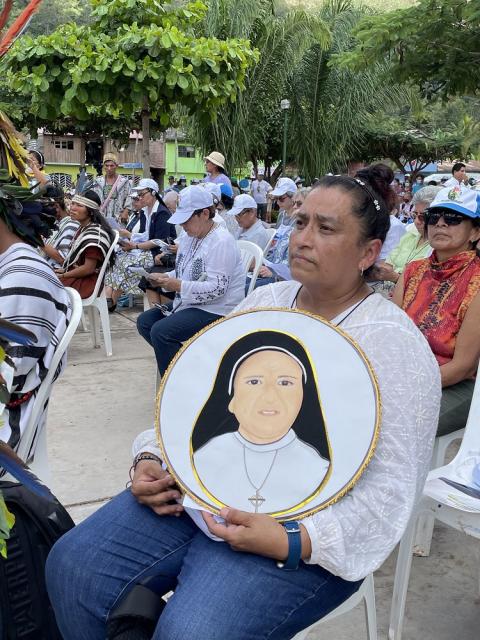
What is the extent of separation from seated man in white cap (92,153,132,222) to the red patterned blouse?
21.9ft

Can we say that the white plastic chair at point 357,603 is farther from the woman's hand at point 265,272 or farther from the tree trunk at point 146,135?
the tree trunk at point 146,135

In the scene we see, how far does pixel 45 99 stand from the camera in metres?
6.80

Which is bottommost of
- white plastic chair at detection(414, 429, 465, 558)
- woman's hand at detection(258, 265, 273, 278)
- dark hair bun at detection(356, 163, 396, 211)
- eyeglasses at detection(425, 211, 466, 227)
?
white plastic chair at detection(414, 429, 465, 558)

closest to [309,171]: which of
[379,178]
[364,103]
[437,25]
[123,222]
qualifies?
[364,103]

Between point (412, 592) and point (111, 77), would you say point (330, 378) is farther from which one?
point (111, 77)

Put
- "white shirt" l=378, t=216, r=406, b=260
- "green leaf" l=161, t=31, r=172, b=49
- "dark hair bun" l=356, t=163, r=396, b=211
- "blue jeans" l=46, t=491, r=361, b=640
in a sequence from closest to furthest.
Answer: "blue jeans" l=46, t=491, r=361, b=640 < "dark hair bun" l=356, t=163, r=396, b=211 < "white shirt" l=378, t=216, r=406, b=260 < "green leaf" l=161, t=31, r=172, b=49

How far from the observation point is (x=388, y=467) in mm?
1611

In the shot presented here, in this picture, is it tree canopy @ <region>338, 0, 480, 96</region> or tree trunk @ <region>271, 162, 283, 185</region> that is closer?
tree canopy @ <region>338, 0, 480, 96</region>

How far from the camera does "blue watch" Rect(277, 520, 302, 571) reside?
1.53 meters

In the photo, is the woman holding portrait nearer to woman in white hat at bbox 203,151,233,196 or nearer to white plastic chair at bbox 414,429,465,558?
white plastic chair at bbox 414,429,465,558

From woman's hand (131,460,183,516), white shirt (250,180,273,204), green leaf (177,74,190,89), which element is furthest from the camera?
white shirt (250,180,273,204)

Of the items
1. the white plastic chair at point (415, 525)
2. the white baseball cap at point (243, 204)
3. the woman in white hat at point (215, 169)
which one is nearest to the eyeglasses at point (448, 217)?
the white plastic chair at point (415, 525)

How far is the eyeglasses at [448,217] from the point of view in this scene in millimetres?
3061

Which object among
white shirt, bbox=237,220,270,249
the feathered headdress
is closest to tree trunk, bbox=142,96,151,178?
white shirt, bbox=237,220,270,249
